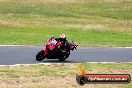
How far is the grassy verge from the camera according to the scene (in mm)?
14031

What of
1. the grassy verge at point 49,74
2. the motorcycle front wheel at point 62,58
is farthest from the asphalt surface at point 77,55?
the grassy verge at point 49,74

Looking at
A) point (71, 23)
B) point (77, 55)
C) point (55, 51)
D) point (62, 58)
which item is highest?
point (55, 51)

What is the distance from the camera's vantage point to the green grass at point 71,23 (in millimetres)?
29945

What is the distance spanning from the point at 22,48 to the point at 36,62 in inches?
194

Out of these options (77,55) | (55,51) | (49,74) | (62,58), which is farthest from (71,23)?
(49,74)

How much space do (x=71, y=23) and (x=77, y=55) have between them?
24766mm

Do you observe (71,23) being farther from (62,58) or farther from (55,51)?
(55,51)

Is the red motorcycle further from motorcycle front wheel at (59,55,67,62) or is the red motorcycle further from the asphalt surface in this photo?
the asphalt surface

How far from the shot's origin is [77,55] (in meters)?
22.5

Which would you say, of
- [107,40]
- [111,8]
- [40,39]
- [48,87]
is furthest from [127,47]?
[111,8]

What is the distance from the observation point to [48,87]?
13594 millimetres

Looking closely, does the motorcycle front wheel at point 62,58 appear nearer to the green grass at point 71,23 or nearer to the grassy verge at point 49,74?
the grassy verge at point 49,74

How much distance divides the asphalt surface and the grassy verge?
162cm

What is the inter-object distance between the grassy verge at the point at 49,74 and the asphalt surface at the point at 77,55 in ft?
5.31
